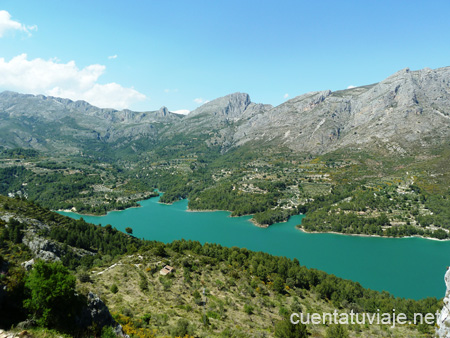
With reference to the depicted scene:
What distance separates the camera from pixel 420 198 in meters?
126

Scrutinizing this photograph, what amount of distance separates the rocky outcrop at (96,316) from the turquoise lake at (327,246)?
7115 centimetres

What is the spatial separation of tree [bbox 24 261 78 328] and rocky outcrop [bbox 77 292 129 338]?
96 centimetres

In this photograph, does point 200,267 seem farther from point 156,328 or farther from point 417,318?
point 417,318

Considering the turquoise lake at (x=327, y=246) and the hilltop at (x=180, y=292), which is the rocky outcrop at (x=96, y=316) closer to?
the hilltop at (x=180, y=292)

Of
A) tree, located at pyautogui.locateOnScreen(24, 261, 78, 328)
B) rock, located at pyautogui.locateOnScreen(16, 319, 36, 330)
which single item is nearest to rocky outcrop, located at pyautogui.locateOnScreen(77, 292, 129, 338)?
tree, located at pyautogui.locateOnScreen(24, 261, 78, 328)

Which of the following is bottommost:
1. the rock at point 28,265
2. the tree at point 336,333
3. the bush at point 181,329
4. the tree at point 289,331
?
the tree at point 336,333

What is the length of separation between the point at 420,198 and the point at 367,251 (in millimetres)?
62962

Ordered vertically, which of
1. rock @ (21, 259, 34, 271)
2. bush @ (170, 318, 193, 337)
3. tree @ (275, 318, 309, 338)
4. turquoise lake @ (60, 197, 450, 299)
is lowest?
turquoise lake @ (60, 197, 450, 299)

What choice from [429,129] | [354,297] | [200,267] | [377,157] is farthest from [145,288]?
[429,129]

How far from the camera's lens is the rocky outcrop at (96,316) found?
1691 centimetres

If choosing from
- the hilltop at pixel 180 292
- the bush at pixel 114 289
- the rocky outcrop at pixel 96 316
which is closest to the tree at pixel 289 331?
the hilltop at pixel 180 292

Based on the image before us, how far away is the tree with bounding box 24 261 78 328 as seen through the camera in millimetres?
14914

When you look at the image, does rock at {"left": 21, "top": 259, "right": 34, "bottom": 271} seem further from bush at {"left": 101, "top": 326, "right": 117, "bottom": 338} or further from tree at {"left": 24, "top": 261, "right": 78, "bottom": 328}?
bush at {"left": 101, "top": 326, "right": 117, "bottom": 338}

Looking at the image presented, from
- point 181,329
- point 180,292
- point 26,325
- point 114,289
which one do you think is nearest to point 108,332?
point 26,325
